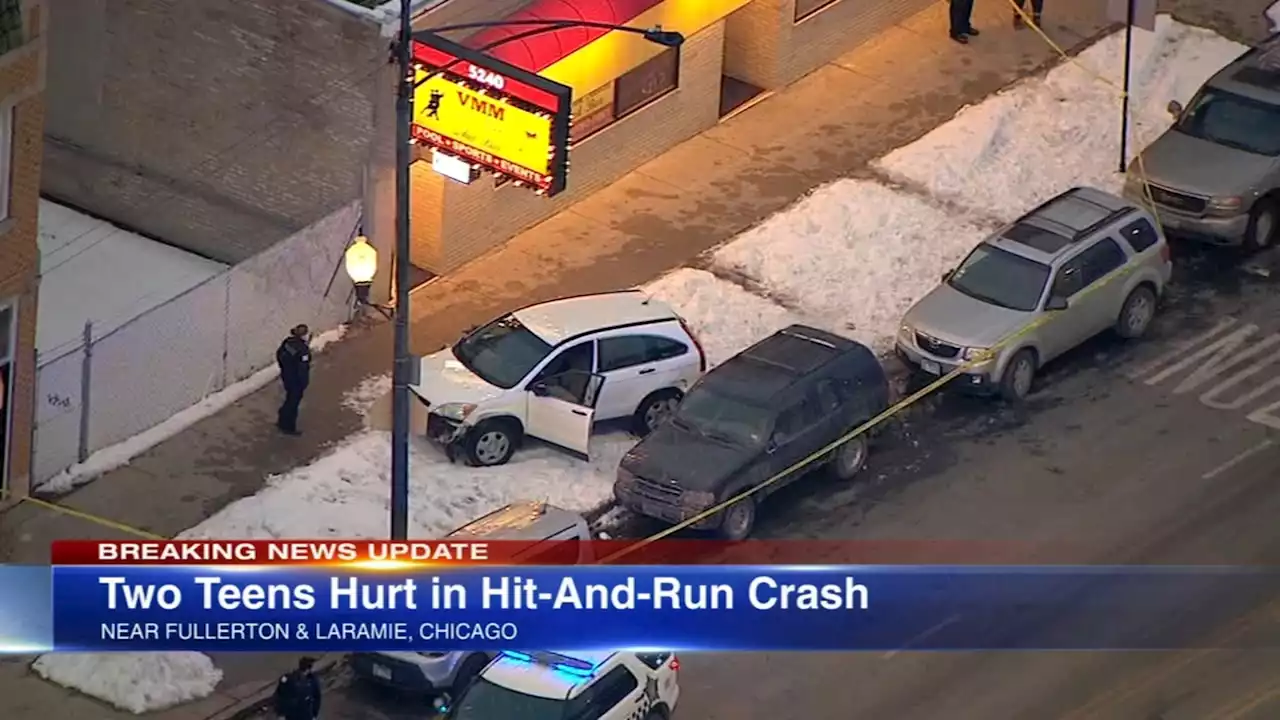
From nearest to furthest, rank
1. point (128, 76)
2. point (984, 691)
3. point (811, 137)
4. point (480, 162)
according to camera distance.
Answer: point (984, 691)
point (480, 162)
point (128, 76)
point (811, 137)

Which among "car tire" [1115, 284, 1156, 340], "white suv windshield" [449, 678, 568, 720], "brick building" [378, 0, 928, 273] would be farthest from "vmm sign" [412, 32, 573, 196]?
"car tire" [1115, 284, 1156, 340]

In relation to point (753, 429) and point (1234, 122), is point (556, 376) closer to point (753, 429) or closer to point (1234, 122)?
point (753, 429)

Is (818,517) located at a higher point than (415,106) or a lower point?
lower

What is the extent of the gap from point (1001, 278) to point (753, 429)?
15.3 ft

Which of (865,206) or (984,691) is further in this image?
(865,206)

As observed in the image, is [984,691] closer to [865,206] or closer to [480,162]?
[480,162]

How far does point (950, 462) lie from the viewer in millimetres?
37875

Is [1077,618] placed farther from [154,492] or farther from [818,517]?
[154,492]

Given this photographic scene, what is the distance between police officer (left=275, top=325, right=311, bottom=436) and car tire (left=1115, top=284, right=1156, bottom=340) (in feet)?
31.9

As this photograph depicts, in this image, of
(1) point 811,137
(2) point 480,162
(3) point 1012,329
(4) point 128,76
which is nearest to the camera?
(2) point 480,162

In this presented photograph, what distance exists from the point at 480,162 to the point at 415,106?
130 cm

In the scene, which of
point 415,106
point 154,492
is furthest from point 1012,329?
point 154,492

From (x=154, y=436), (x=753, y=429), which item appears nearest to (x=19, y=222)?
(x=154, y=436)

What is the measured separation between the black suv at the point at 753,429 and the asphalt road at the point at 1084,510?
2.22ft
